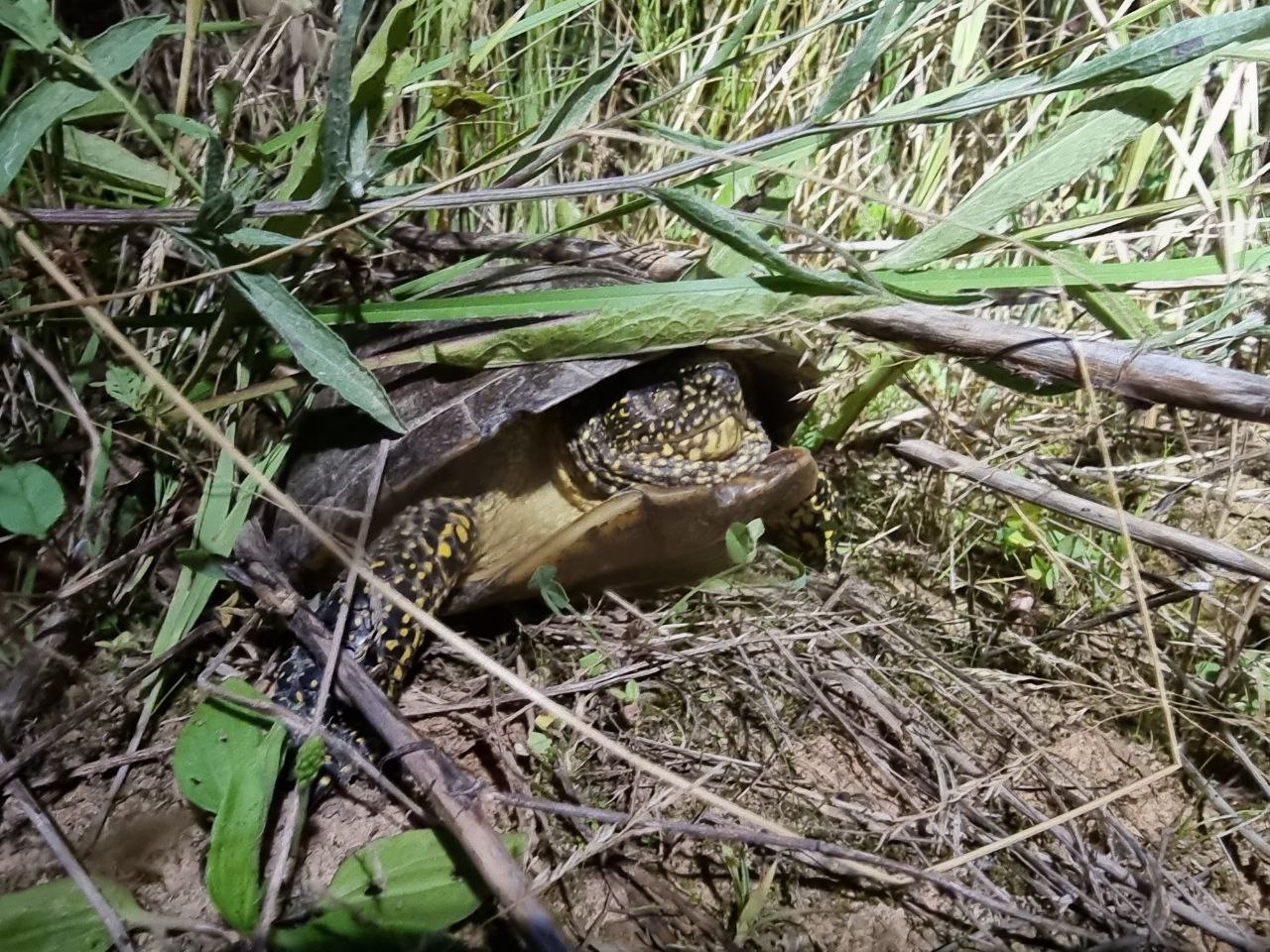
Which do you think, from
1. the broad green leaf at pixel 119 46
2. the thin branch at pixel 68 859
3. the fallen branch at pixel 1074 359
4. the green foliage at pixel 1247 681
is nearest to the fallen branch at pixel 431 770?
the thin branch at pixel 68 859

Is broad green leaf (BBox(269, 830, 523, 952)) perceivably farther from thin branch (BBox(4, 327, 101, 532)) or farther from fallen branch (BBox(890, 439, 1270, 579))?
fallen branch (BBox(890, 439, 1270, 579))

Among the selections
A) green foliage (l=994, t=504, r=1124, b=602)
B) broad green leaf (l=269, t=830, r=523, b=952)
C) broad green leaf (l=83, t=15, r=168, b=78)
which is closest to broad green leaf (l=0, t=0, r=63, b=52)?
broad green leaf (l=83, t=15, r=168, b=78)

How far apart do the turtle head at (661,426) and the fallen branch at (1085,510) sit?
303 mm

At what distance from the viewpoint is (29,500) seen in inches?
40.6

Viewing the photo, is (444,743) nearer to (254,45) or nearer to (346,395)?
(346,395)

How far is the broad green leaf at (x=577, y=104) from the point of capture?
3.38 feet

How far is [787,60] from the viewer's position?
1.60 m

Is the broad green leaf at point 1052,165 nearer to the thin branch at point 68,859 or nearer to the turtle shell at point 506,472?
the turtle shell at point 506,472

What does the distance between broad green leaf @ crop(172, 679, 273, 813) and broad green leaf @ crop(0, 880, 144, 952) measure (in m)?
0.13

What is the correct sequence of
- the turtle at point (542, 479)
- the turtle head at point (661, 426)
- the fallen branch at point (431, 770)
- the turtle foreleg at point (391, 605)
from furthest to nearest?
1. the turtle head at point (661, 426)
2. the turtle at point (542, 479)
3. the turtle foreleg at point (391, 605)
4. the fallen branch at point (431, 770)

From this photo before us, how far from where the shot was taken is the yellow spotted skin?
121cm

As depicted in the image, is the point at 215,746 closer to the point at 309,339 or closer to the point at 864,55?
the point at 309,339

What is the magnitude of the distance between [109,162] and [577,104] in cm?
77

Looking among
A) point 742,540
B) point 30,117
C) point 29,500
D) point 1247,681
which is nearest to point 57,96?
point 30,117
